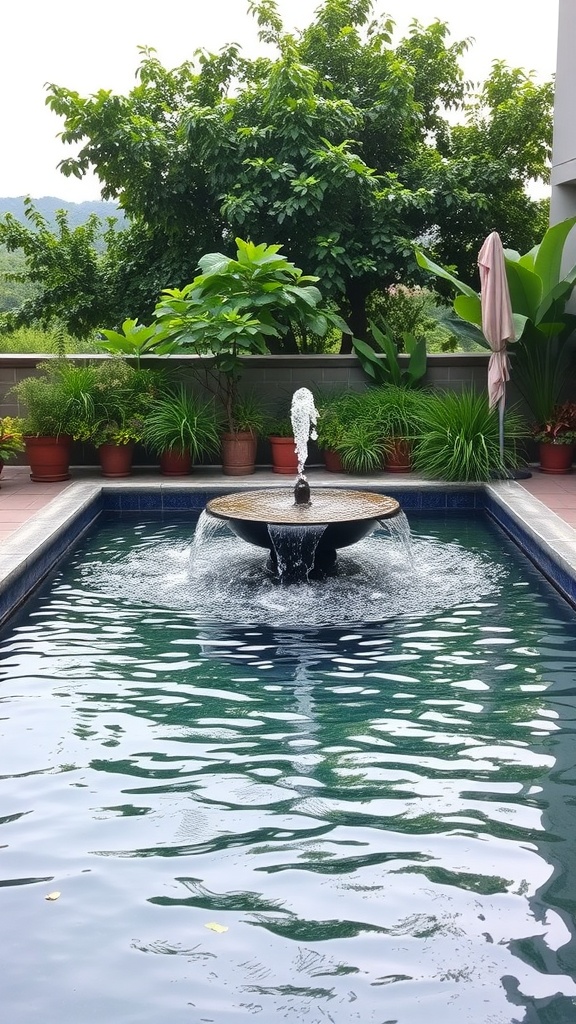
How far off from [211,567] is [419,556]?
4.62ft

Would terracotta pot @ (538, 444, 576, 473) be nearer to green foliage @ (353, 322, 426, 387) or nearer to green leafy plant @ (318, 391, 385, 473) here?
green foliage @ (353, 322, 426, 387)

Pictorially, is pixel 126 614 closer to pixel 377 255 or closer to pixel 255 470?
pixel 255 470

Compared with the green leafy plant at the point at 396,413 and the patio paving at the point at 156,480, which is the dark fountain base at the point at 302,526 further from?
the green leafy plant at the point at 396,413

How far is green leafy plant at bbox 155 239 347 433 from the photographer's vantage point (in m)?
9.20

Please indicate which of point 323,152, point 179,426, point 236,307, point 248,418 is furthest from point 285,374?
point 323,152

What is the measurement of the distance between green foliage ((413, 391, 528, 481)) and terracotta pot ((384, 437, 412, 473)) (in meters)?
0.10

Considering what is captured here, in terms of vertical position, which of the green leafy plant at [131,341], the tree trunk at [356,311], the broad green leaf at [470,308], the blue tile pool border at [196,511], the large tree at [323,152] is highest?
the large tree at [323,152]

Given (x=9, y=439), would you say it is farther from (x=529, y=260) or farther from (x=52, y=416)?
(x=529, y=260)

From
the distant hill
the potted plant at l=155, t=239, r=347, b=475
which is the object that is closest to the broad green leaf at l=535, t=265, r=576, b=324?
the potted plant at l=155, t=239, r=347, b=475

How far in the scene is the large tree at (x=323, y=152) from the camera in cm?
1191

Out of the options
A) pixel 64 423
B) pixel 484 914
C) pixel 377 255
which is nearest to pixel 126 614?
pixel 484 914

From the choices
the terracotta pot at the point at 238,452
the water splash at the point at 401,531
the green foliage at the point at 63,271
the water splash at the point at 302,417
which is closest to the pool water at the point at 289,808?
the water splash at the point at 401,531

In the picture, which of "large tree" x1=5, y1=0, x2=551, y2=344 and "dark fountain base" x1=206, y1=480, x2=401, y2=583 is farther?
"large tree" x1=5, y1=0, x2=551, y2=344

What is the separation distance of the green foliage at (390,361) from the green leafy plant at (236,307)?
63 cm
